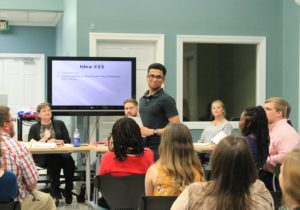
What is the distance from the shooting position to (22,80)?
1069 cm

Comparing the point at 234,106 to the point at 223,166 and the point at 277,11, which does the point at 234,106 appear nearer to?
the point at 277,11

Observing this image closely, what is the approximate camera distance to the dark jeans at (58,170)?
5.53 metres

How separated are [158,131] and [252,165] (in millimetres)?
2068

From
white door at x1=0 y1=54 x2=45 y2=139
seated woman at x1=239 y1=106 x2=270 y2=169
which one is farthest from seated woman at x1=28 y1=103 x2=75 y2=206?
white door at x1=0 y1=54 x2=45 y2=139

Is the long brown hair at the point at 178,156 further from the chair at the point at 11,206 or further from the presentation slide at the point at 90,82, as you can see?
the presentation slide at the point at 90,82

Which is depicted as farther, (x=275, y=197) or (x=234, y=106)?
(x=234, y=106)

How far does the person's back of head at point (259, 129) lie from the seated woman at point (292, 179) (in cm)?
191

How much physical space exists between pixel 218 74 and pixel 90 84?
2.36 meters

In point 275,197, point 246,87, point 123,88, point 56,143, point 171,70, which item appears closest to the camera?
point 275,197

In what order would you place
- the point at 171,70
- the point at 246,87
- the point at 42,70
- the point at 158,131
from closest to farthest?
→ 1. the point at 158,131
2. the point at 171,70
3. the point at 246,87
4. the point at 42,70

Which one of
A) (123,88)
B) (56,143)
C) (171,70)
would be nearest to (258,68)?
(171,70)

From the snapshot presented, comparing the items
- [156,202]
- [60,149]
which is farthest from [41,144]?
[156,202]

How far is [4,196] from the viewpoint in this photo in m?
2.65

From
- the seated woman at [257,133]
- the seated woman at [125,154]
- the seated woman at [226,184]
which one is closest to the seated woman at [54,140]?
the seated woman at [125,154]
